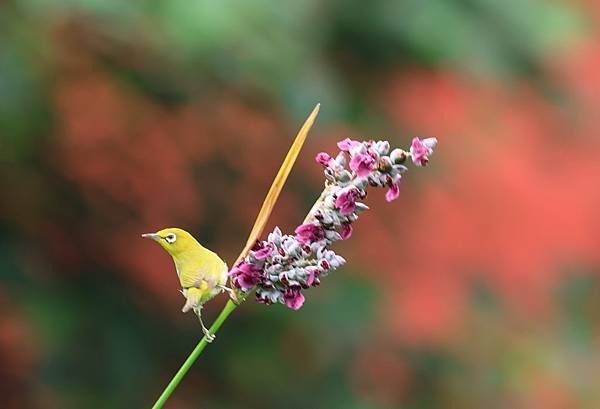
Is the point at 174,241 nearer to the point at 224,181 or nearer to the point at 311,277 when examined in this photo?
the point at 311,277

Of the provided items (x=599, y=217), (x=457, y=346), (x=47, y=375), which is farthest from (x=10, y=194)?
(x=599, y=217)

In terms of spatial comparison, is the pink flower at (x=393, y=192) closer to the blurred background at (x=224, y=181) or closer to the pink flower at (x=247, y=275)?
the pink flower at (x=247, y=275)

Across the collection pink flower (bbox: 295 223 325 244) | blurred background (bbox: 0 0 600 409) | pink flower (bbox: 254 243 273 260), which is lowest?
pink flower (bbox: 254 243 273 260)

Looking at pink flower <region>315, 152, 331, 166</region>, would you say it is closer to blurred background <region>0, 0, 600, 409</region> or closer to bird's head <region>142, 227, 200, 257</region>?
bird's head <region>142, 227, 200, 257</region>

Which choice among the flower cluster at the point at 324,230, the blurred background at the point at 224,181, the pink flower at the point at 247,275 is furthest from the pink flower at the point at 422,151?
the blurred background at the point at 224,181

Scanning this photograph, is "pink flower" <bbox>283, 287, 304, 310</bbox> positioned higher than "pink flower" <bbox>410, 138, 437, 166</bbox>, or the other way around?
"pink flower" <bbox>410, 138, 437, 166</bbox>

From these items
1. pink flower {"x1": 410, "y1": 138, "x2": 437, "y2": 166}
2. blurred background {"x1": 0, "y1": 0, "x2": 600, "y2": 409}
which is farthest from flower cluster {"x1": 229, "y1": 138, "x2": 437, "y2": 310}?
blurred background {"x1": 0, "y1": 0, "x2": 600, "y2": 409}

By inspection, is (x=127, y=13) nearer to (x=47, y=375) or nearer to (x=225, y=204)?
(x=225, y=204)
